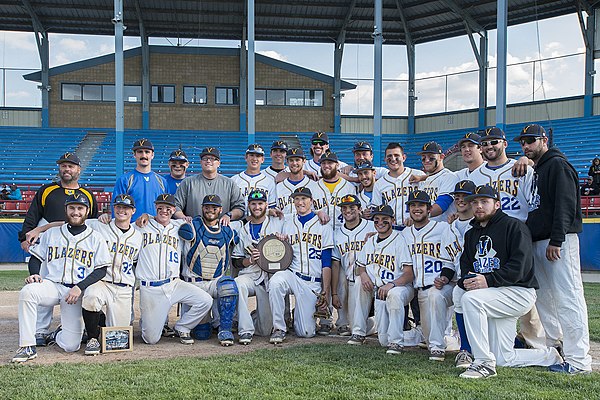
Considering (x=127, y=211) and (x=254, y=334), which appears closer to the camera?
(x=127, y=211)

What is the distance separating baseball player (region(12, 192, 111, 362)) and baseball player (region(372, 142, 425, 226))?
10.5 ft

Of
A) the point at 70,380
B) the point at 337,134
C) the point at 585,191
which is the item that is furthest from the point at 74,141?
the point at 70,380

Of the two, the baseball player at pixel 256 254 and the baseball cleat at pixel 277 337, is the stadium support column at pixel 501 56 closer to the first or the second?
the baseball player at pixel 256 254

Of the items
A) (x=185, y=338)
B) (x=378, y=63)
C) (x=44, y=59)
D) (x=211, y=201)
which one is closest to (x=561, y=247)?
(x=211, y=201)

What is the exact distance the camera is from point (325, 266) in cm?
693

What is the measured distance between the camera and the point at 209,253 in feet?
22.2

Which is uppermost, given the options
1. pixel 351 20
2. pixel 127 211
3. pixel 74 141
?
pixel 351 20

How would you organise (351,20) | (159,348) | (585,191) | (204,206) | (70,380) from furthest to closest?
1. (351,20)
2. (585,191)
3. (204,206)
4. (159,348)
5. (70,380)

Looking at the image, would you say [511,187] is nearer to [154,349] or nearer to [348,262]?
[348,262]

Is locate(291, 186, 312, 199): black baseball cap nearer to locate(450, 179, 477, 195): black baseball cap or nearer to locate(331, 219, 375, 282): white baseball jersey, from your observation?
locate(331, 219, 375, 282): white baseball jersey

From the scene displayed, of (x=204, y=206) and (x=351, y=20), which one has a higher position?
(x=351, y=20)

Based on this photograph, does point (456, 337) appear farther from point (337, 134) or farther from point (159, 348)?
point (337, 134)

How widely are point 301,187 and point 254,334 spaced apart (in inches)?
73.2

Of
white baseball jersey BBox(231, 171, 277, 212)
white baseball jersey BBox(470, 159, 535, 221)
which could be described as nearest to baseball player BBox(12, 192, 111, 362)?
white baseball jersey BBox(231, 171, 277, 212)
